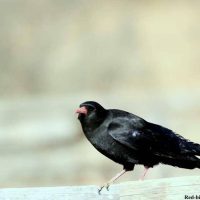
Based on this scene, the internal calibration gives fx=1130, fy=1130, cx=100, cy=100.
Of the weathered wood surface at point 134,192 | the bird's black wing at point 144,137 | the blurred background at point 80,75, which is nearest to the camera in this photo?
the weathered wood surface at point 134,192

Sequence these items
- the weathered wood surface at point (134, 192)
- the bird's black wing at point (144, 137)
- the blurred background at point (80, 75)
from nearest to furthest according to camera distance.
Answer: the weathered wood surface at point (134, 192)
the bird's black wing at point (144, 137)
the blurred background at point (80, 75)

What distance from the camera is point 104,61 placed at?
13211 mm

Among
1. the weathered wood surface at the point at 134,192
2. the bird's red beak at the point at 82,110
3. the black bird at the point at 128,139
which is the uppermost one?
the bird's red beak at the point at 82,110

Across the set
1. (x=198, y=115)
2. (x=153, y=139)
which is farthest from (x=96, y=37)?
(x=153, y=139)

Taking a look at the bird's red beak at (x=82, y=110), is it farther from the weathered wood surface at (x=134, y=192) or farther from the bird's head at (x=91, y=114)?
the weathered wood surface at (x=134, y=192)

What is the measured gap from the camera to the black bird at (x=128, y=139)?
5.64 metres

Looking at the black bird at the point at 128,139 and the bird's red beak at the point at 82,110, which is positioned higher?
Result: the bird's red beak at the point at 82,110

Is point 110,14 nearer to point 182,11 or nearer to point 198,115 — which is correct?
point 182,11

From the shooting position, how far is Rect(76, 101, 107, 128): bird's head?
18.7 ft

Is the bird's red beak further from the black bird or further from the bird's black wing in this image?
the bird's black wing

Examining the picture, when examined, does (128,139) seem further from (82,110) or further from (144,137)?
(82,110)

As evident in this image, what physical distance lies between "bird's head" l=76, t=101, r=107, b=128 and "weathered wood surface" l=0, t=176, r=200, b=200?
0.84 metres

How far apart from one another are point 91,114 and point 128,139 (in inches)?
8.9

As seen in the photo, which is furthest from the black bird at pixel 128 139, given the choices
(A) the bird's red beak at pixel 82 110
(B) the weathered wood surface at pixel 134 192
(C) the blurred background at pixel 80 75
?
(C) the blurred background at pixel 80 75
